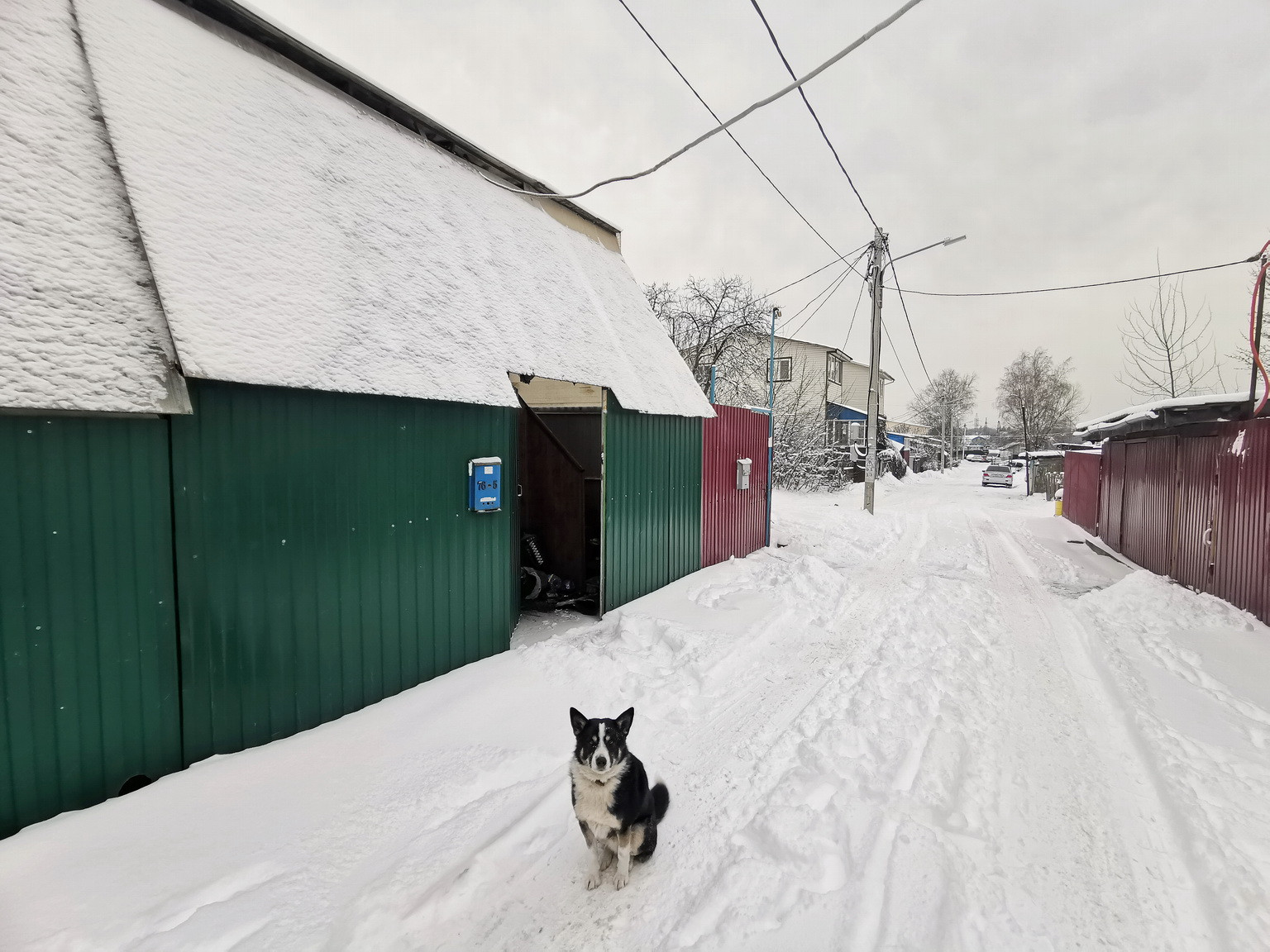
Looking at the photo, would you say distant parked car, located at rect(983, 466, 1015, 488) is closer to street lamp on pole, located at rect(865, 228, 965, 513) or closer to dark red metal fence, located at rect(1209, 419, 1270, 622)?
street lamp on pole, located at rect(865, 228, 965, 513)

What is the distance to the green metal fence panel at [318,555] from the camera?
326cm

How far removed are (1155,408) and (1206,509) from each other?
1.52 meters

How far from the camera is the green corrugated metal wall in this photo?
676 centimetres

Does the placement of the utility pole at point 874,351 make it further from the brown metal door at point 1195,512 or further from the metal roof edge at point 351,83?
the metal roof edge at point 351,83

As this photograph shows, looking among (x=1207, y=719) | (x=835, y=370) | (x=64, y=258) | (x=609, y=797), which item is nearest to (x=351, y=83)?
(x=64, y=258)

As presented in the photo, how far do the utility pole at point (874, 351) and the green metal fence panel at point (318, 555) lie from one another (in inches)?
495

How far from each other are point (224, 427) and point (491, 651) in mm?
2957

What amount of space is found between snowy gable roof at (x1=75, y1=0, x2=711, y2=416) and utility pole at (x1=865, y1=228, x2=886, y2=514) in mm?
10583

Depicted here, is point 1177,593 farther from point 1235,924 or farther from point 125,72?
point 125,72

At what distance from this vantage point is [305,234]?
165 inches

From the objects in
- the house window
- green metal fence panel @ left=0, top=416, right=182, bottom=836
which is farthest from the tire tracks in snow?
the house window

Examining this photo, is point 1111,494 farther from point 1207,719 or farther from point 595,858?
point 595,858

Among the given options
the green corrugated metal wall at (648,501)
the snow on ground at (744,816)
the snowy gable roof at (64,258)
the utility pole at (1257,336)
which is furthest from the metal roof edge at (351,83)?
the utility pole at (1257,336)

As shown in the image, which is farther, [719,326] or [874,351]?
[719,326]
